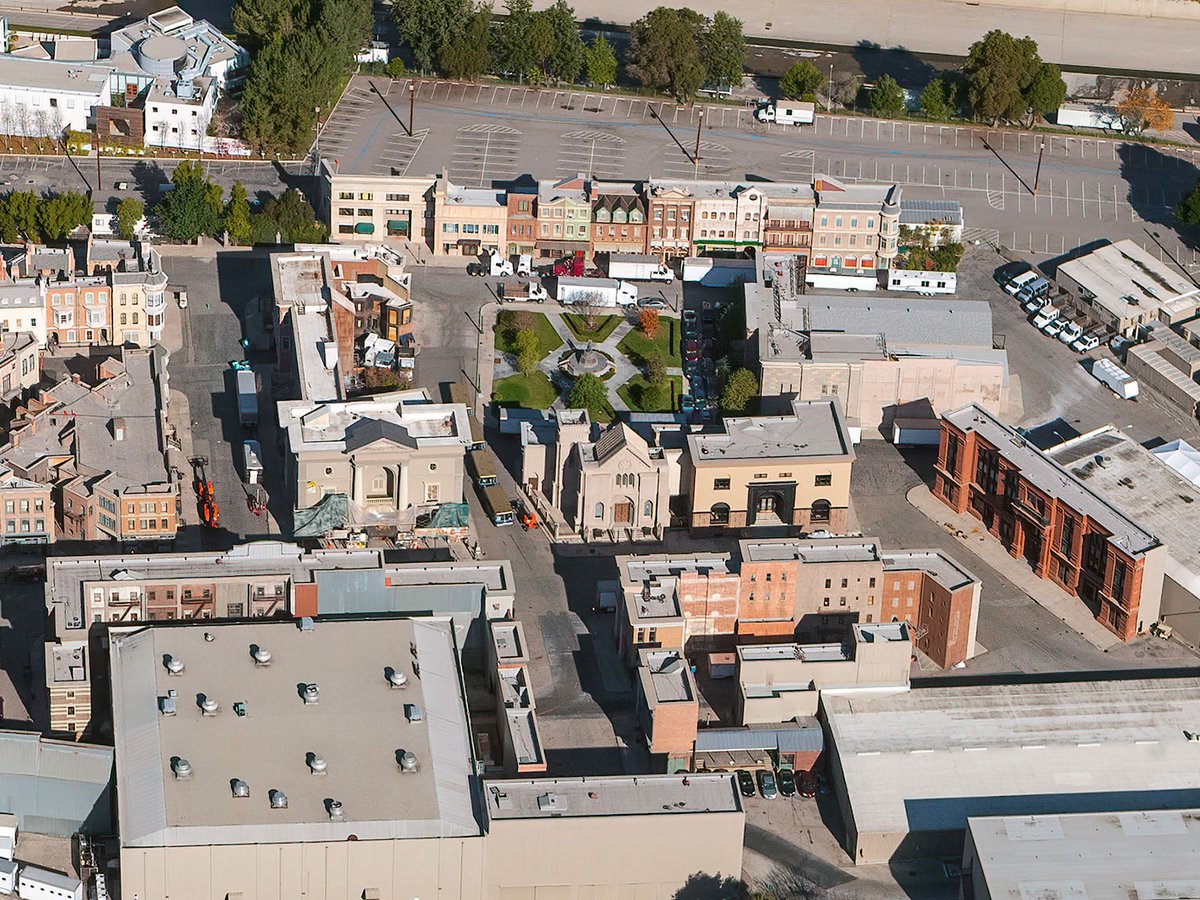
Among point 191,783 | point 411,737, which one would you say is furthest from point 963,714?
point 191,783

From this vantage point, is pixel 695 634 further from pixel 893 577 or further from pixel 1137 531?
pixel 1137 531

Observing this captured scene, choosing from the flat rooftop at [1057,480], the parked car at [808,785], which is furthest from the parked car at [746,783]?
Answer: the flat rooftop at [1057,480]

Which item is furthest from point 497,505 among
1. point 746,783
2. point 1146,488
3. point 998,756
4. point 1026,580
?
point 1146,488

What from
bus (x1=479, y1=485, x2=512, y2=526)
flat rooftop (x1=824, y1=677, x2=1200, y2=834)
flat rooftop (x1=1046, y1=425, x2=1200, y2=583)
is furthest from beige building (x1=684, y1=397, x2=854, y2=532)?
flat rooftop (x1=824, y1=677, x2=1200, y2=834)

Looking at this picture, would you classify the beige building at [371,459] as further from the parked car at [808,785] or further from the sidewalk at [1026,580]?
the parked car at [808,785]

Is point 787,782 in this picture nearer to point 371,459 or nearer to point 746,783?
point 746,783

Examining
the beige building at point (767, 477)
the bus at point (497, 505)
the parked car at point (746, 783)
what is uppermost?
the beige building at point (767, 477)
